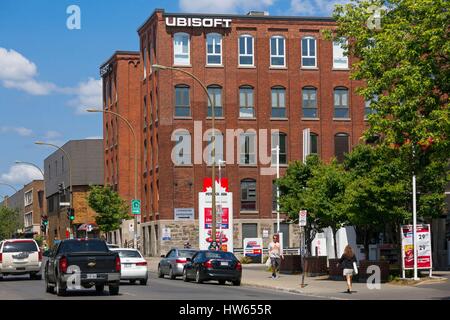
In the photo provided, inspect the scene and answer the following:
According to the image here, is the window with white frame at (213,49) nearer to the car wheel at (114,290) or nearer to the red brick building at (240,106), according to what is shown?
the red brick building at (240,106)

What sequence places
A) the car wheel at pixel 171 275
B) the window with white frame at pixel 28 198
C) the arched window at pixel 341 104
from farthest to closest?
the window with white frame at pixel 28 198 → the arched window at pixel 341 104 → the car wheel at pixel 171 275

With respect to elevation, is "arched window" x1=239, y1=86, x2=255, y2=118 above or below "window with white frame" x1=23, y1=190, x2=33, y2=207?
above

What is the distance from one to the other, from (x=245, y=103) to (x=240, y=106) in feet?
1.69

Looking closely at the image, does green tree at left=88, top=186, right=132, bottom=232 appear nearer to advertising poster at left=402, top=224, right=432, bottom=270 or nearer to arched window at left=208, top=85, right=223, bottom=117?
arched window at left=208, top=85, right=223, bottom=117

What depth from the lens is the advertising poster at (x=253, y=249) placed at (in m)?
62.7

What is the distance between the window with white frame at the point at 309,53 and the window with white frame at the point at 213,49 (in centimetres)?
746

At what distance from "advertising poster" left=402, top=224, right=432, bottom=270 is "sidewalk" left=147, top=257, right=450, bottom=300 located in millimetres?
1321

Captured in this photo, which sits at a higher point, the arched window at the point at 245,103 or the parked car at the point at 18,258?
the arched window at the point at 245,103

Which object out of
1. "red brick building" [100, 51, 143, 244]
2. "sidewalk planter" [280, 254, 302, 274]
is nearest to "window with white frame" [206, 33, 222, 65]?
"red brick building" [100, 51, 143, 244]

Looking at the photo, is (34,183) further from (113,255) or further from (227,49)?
(113,255)

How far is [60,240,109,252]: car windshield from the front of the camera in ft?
98.2

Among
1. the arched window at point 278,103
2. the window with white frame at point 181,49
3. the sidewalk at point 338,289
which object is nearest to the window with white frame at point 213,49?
the window with white frame at point 181,49

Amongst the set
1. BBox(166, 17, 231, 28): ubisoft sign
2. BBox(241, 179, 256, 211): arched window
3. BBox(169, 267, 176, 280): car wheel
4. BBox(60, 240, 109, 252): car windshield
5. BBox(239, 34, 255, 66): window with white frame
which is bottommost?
BBox(169, 267, 176, 280): car wheel
